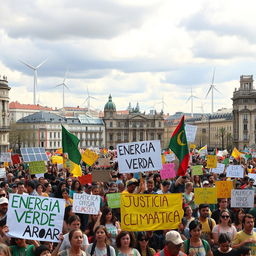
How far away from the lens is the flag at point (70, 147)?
1609 centimetres

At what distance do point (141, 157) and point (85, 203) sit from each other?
227cm

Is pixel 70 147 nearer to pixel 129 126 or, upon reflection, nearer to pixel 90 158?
pixel 90 158

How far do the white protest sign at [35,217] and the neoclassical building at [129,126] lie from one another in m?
155

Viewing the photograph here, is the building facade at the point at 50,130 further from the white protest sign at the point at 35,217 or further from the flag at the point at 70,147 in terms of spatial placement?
the white protest sign at the point at 35,217

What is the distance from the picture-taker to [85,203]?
984 centimetres

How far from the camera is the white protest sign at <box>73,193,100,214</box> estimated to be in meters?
9.83

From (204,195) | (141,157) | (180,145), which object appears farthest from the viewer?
(180,145)

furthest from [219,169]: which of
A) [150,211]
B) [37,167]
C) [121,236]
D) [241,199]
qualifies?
[121,236]

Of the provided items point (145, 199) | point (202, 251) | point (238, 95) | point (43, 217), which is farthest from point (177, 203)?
point (238, 95)

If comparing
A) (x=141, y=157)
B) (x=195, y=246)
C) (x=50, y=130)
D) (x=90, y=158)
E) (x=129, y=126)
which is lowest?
(x=195, y=246)

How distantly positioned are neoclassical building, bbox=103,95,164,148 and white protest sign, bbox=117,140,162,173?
151058 millimetres

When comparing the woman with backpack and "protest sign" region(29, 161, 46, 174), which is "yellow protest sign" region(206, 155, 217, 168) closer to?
"protest sign" region(29, 161, 46, 174)

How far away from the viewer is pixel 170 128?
19425cm

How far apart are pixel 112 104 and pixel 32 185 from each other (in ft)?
509
